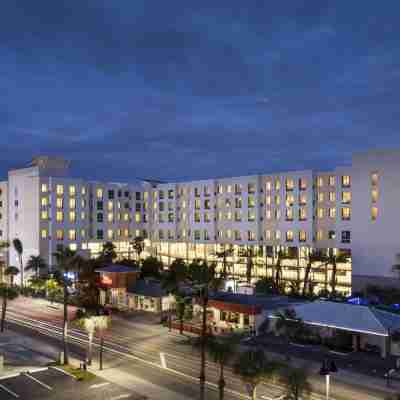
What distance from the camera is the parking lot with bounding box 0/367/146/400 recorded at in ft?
111

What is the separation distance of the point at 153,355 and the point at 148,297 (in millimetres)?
23184

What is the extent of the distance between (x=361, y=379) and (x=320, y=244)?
6308cm

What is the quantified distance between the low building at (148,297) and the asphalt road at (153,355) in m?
3.75

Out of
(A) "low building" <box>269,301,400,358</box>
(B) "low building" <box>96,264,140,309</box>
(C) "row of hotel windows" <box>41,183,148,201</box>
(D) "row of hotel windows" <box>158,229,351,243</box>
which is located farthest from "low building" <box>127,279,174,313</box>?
(C) "row of hotel windows" <box>41,183,148,201</box>

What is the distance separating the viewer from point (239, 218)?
11212 centimetres

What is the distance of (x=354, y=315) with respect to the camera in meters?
45.4

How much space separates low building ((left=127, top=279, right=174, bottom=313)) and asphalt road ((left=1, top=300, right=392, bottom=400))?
147 inches

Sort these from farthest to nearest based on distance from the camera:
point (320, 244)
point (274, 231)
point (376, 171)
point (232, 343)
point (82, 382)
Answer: point (274, 231) → point (320, 244) → point (376, 171) → point (82, 382) → point (232, 343)

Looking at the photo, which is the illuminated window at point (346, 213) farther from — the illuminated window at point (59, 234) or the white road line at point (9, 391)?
the white road line at point (9, 391)

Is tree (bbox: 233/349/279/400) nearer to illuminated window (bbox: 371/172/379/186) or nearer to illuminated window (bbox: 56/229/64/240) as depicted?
illuminated window (bbox: 371/172/379/186)

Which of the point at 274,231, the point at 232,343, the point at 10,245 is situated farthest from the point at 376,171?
the point at 10,245

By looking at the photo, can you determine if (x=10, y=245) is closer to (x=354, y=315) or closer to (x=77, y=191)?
(x=77, y=191)

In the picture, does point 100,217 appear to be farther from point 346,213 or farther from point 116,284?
point 346,213

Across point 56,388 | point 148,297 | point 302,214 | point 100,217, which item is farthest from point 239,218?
point 56,388
